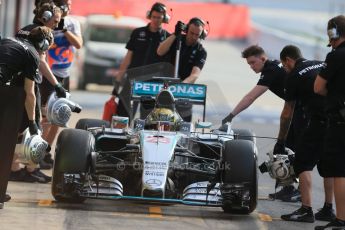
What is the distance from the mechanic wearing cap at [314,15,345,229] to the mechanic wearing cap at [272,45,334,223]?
71cm

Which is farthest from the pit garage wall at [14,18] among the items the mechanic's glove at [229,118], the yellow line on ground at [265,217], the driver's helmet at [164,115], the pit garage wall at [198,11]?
the yellow line on ground at [265,217]

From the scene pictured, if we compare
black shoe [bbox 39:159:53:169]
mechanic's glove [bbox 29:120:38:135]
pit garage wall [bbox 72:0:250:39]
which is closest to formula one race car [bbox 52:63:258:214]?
mechanic's glove [bbox 29:120:38:135]

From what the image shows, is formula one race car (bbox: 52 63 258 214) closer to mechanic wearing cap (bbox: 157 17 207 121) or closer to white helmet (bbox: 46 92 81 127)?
white helmet (bbox: 46 92 81 127)

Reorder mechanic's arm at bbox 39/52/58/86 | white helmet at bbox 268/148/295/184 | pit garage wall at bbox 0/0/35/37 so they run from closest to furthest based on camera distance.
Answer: white helmet at bbox 268/148/295/184 < mechanic's arm at bbox 39/52/58/86 < pit garage wall at bbox 0/0/35/37

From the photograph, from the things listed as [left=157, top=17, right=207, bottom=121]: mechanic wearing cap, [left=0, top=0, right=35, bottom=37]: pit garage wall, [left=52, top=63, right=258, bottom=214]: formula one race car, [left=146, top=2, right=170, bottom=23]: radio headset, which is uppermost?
[left=0, top=0, right=35, bottom=37]: pit garage wall

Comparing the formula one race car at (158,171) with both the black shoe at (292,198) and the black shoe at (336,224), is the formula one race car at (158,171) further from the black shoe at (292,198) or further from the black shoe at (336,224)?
the black shoe at (292,198)

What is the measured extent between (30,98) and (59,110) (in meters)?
1.17

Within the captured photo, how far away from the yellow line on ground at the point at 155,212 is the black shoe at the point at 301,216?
119cm

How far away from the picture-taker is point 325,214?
11.0 m

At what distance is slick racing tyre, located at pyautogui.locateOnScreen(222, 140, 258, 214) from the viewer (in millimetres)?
10539

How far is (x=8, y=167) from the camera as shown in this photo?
405 inches

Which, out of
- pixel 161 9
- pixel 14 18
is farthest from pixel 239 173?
pixel 14 18

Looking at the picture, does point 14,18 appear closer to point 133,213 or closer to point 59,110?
point 59,110

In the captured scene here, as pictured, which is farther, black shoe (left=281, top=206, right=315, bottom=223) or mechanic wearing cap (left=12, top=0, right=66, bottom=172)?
mechanic wearing cap (left=12, top=0, right=66, bottom=172)
